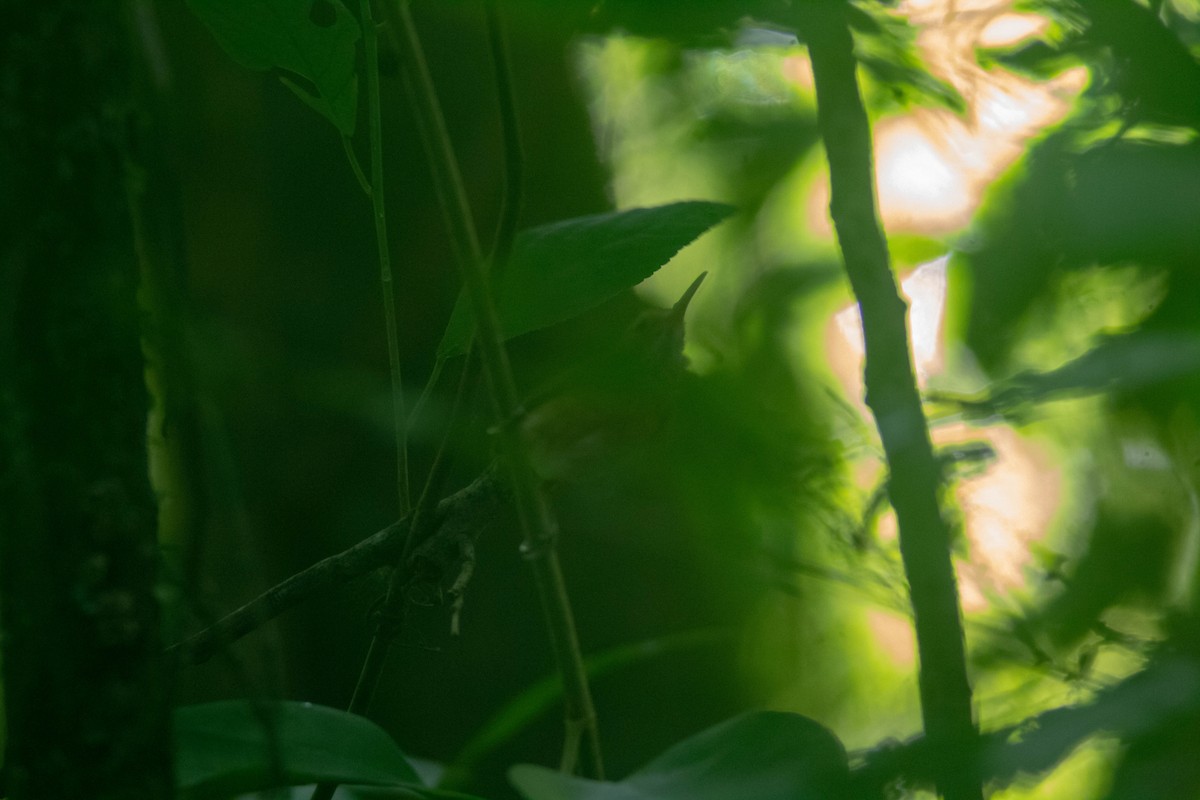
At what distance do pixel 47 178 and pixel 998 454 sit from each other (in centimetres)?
29

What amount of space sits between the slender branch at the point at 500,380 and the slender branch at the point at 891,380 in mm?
115

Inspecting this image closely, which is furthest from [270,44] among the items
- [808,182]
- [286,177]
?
[286,177]

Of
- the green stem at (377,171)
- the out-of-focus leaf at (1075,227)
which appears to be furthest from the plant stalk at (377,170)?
the out-of-focus leaf at (1075,227)

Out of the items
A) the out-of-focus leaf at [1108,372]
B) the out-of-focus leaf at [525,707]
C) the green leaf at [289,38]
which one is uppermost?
the green leaf at [289,38]

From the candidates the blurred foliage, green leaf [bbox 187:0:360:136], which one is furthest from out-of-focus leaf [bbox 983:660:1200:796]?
green leaf [bbox 187:0:360:136]

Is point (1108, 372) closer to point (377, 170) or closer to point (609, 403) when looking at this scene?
point (609, 403)

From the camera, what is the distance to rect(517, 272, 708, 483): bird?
0.23 m

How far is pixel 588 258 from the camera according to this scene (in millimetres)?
403

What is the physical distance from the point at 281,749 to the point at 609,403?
15cm

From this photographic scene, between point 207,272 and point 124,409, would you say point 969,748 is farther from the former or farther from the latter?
point 207,272

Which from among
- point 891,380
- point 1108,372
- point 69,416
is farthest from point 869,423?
point 69,416

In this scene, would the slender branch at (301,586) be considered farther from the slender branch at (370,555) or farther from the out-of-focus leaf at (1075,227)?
the out-of-focus leaf at (1075,227)

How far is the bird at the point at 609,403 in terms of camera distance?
0.74ft

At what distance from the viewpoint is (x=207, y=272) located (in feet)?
5.52
